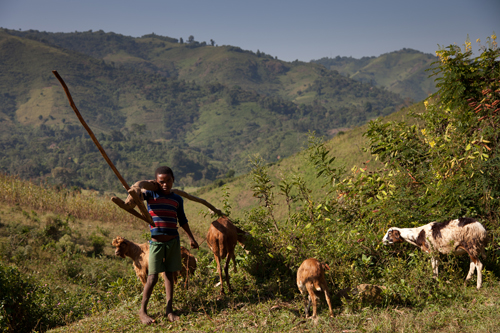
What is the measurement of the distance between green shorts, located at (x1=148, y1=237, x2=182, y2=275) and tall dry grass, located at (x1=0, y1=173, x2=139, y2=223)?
1184 centimetres

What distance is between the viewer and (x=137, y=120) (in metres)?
168

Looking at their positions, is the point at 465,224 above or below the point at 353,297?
above

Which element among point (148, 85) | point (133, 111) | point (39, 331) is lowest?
point (39, 331)

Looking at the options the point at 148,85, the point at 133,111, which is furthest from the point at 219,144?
the point at 148,85

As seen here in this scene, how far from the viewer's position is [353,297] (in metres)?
3.93

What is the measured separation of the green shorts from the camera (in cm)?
389

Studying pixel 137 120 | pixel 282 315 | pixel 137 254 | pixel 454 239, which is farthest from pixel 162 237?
pixel 137 120

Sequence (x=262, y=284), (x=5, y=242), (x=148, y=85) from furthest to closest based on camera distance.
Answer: (x=148, y=85) < (x=5, y=242) < (x=262, y=284)

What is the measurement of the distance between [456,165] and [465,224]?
139cm

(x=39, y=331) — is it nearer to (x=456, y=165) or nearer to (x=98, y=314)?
(x=98, y=314)

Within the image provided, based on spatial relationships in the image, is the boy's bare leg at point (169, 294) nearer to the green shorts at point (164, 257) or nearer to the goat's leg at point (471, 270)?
the green shorts at point (164, 257)

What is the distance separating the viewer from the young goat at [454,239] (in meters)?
4.16

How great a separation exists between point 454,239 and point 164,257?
371cm

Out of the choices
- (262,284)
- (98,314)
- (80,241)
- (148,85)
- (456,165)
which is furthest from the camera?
(148,85)
